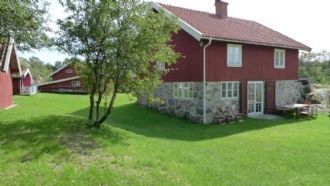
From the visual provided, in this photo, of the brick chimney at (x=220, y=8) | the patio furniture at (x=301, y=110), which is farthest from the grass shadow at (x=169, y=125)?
the brick chimney at (x=220, y=8)

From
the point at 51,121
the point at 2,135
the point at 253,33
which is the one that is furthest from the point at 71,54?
the point at 253,33

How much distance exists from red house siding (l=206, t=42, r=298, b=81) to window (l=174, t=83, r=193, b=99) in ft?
4.64

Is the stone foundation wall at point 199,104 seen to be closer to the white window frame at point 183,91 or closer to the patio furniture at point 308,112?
the white window frame at point 183,91

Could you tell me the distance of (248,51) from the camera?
74.8 ft

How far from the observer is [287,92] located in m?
26.9

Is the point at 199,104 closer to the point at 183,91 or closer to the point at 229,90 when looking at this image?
the point at 183,91

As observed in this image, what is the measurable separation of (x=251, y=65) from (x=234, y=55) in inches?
71.9

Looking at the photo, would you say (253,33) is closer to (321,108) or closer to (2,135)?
(321,108)

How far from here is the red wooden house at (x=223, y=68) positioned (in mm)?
20297

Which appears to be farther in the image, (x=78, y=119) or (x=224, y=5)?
(x=224, y=5)

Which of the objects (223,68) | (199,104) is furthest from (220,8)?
(199,104)

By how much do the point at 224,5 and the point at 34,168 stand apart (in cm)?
2074

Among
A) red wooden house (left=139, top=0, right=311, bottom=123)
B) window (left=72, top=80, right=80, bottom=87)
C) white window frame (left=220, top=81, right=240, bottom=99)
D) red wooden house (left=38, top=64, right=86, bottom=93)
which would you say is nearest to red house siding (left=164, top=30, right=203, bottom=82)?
red wooden house (left=139, top=0, right=311, bottom=123)

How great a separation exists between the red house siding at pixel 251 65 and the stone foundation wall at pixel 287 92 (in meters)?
0.44
